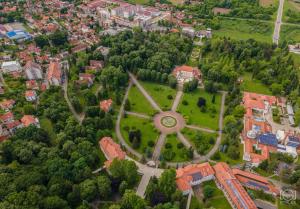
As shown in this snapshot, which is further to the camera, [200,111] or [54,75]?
[54,75]

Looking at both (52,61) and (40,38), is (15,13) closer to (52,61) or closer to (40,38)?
(40,38)

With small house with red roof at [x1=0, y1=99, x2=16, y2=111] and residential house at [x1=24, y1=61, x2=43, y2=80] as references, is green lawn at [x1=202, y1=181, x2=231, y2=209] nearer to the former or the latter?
small house with red roof at [x1=0, y1=99, x2=16, y2=111]

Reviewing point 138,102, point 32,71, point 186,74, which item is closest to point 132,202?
point 138,102

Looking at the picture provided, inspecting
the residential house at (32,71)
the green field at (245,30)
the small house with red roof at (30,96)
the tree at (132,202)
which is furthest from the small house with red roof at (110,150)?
the green field at (245,30)

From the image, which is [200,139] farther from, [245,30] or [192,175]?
[245,30]

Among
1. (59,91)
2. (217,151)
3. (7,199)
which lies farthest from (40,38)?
(217,151)

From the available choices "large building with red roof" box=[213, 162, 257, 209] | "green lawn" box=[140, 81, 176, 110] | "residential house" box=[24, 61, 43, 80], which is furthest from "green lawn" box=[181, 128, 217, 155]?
"residential house" box=[24, 61, 43, 80]
